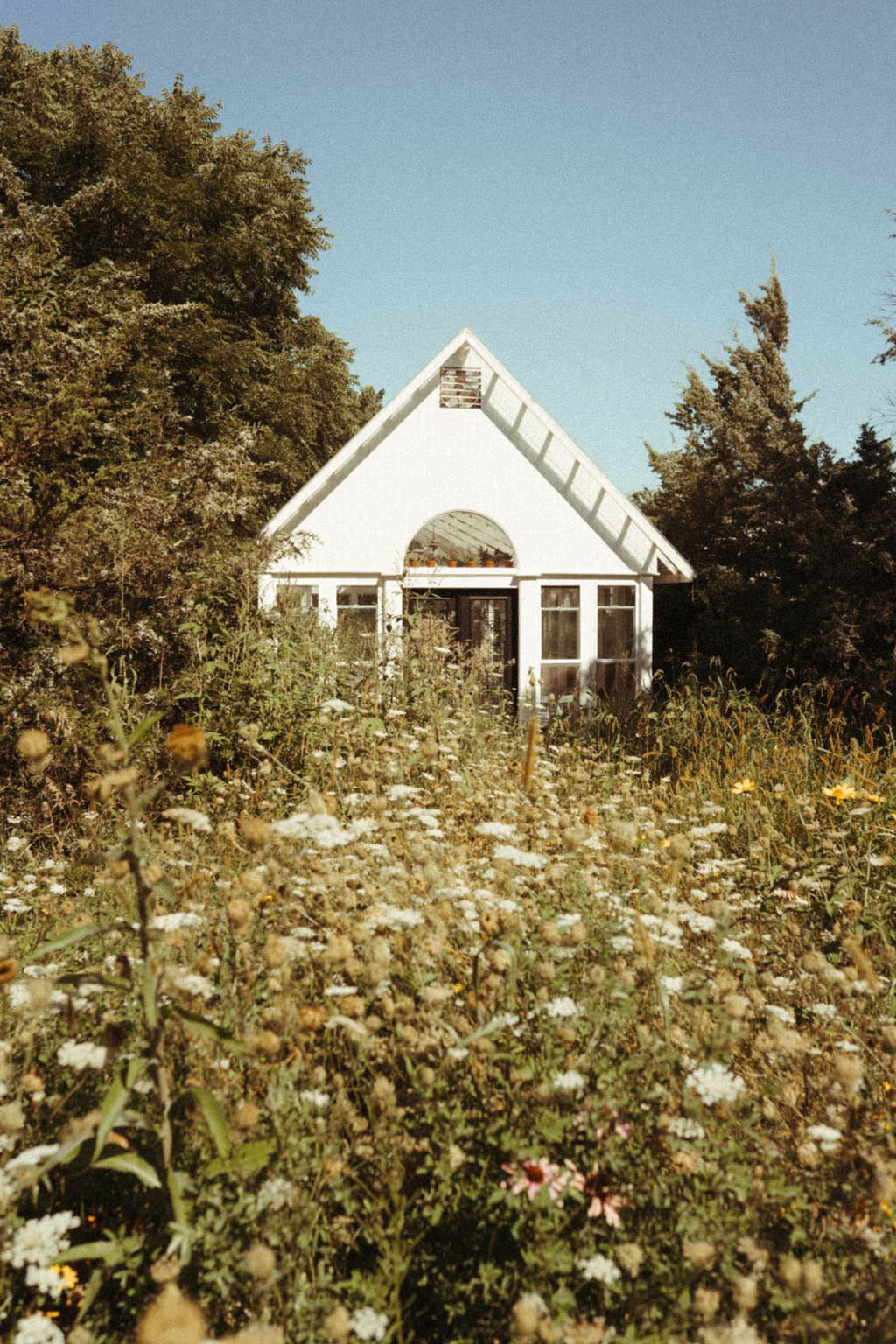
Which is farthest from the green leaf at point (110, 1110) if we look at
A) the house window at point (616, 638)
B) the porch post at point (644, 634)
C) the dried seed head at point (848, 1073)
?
the porch post at point (644, 634)

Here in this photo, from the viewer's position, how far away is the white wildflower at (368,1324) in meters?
1.53

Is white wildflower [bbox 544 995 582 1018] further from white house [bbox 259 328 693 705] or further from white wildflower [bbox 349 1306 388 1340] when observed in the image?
white house [bbox 259 328 693 705]

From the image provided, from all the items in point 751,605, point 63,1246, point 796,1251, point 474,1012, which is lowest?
point 796,1251

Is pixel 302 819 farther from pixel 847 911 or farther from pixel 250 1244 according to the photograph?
pixel 847 911

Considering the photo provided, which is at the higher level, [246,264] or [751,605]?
[246,264]

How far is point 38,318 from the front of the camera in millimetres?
6066

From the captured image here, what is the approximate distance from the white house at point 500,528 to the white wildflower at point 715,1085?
29.5 ft

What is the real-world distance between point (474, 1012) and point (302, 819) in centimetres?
74

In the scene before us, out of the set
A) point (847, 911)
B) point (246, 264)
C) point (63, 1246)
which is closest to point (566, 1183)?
point (63, 1246)

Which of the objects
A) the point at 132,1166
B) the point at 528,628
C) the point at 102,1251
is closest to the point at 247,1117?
the point at 132,1166

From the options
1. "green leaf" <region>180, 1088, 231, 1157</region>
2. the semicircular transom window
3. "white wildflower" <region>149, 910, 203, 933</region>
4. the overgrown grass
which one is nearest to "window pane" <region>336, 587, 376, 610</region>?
the semicircular transom window

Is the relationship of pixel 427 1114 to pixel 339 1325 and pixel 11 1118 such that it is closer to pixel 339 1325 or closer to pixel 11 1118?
pixel 339 1325

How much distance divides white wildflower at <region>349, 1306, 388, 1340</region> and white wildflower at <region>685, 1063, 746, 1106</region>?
72 centimetres

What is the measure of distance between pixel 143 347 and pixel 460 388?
4051mm
